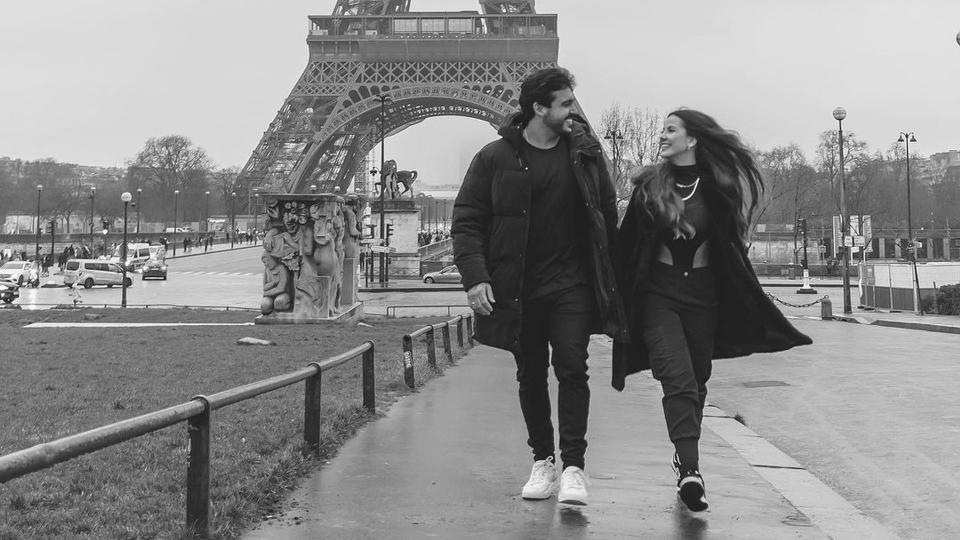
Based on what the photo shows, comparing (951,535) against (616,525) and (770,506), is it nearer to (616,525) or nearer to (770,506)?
(770,506)

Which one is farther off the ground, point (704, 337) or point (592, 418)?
point (704, 337)

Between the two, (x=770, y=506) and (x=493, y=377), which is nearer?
(x=770, y=506)

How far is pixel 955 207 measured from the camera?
4540 inches

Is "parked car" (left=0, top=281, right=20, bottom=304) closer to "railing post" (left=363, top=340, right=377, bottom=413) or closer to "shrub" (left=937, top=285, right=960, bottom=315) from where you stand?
"railing post" (left=363, top=340, right=377, bottom=413)

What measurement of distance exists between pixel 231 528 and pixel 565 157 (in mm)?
2261

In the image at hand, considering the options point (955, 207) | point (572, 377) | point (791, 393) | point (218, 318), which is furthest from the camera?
point (955, 207)

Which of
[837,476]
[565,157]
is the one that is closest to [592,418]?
[837,476]

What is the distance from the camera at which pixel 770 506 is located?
15.3 ft

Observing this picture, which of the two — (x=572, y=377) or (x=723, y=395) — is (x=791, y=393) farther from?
(x=572, y=377)

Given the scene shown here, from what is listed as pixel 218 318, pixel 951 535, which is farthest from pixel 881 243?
pixel 951 535

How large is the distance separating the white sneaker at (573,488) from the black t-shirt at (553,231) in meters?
0.86

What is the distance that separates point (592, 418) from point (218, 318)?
18246 mm

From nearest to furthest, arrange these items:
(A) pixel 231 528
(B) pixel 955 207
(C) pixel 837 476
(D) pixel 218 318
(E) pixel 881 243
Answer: (A) pixel 231 528
(C) pixel 837 476
(D) pixel 218 318
(E) pixel 881 243
(B) pixel 955 207

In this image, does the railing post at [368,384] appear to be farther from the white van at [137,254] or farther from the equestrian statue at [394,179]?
the white van at [137,254]
